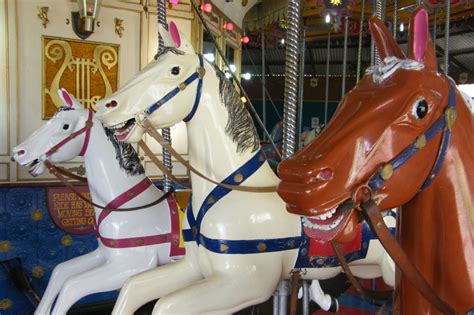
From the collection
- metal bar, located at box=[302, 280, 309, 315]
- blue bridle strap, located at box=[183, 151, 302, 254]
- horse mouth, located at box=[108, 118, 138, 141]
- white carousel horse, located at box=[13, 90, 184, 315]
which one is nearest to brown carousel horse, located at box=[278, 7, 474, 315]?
blue bridle strap, located at box=[183, 151, 302, 254]

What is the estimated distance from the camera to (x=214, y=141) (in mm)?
1540

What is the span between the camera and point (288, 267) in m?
1.58

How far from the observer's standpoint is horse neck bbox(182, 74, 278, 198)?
1535mm

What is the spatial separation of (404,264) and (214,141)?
0.87 meters

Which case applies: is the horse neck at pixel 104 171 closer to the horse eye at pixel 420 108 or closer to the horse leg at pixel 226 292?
the horse leg at pixel 226 292

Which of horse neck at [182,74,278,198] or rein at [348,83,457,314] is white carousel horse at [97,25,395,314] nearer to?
horse neck at [182,74,278,198]

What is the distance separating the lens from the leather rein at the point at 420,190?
728 mm

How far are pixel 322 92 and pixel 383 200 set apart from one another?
45.5 feet

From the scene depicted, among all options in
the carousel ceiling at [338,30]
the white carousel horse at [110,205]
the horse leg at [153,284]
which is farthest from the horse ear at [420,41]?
the carousel ceiling at [338,30]

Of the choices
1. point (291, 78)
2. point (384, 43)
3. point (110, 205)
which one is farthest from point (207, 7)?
point (384, 43)

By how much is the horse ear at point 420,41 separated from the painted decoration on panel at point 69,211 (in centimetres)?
295

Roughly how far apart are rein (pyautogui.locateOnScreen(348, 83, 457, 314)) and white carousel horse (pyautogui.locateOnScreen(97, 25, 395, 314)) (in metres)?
0.71

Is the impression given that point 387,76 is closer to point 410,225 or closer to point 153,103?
point 410,225

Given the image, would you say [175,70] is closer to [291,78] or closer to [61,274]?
[291,78]
